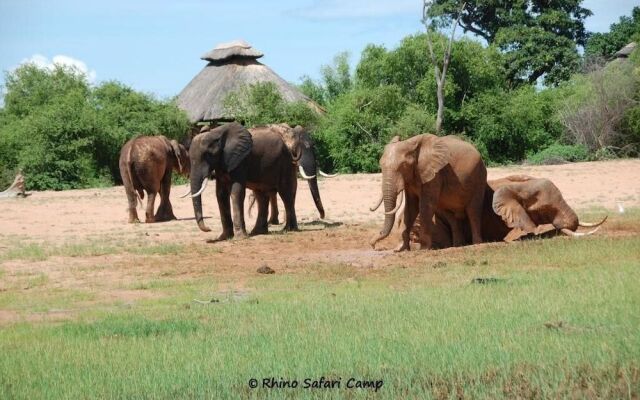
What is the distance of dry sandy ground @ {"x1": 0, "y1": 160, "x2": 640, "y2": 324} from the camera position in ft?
43.6

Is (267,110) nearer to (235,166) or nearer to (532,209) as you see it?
(235,166)

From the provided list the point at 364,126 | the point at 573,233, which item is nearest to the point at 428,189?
the point at 573,233

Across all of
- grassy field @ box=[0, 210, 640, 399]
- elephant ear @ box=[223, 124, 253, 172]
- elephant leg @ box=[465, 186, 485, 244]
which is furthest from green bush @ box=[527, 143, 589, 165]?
grassy field @ box=[0, 210, 640, 399]

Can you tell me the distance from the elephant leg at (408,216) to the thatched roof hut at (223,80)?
97.6 feet

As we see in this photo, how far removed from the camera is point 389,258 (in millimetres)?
14469

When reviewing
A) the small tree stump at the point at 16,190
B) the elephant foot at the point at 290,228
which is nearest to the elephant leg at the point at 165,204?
the elephant foot at the point at 290,228

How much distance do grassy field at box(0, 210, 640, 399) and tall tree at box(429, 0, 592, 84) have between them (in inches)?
1468

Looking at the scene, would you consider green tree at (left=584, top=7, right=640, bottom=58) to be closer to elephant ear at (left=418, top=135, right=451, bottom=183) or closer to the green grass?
elephant ear at (left=418, top=135, right=451, bottom=183)

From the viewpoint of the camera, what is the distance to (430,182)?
49.8ft

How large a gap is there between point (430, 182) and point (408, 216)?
2.60 ft

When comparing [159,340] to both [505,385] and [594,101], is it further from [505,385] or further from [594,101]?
[594,101]

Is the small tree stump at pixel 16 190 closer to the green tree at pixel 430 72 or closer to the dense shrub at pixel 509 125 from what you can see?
the green tree at pixel 430 72

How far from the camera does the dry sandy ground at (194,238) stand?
13.3 metres

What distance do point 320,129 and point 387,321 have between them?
32449mm
